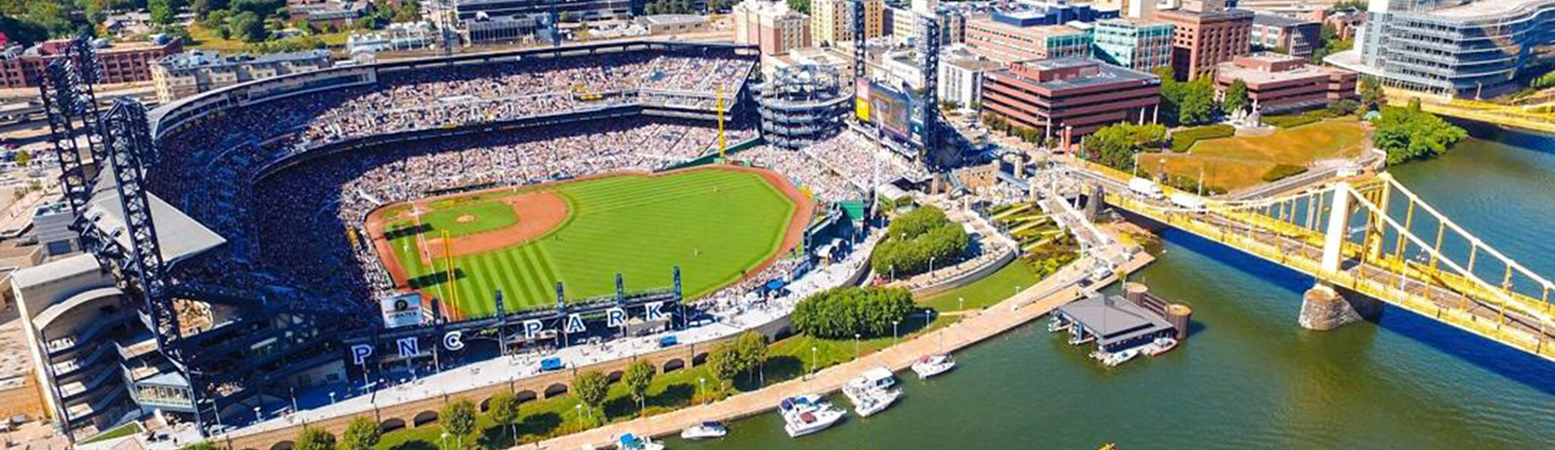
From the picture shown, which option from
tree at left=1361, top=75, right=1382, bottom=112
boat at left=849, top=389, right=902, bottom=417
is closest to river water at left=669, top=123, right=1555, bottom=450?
boat at left=849, top=389, right=902, bottom=417

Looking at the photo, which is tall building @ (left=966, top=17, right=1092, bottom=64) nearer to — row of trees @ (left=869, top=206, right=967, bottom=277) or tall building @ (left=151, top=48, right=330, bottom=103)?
row of trees @ (left=869, top=206, right=967, bottom=277)

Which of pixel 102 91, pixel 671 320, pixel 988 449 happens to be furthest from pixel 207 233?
pixel 102 91

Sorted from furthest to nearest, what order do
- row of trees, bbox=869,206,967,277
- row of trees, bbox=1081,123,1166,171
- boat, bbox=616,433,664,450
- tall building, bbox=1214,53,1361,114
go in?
tall building, bbox=1214,53,1361,114 → row of trees, bbox=1081,123,1166,171 → row of trees, bbox=869,206,967,277 → boat, bbox=616,433,664,450

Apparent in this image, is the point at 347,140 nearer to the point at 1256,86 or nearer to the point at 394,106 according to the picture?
the point at 394,106

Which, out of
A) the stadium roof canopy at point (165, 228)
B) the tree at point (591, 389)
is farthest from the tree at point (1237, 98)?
the stadium roof canopy at point (165, 228)

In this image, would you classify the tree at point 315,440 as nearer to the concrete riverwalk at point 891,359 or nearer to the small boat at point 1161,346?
the concrete riverwalk at point 891,359

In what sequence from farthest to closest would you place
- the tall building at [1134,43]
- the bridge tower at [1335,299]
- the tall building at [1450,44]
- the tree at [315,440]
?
the tall building at [1134,43]
the tall building at [1450,44]
the bridge tower at [1335,299]
the tree at [315,440]
